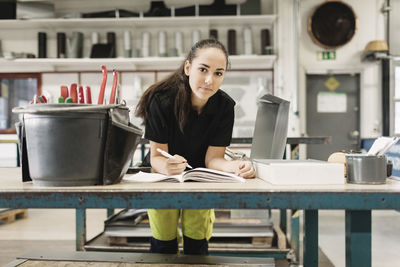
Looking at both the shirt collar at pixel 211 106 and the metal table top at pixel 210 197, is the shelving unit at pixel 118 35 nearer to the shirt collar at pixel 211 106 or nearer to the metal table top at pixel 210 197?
the shirt collar at pixel 211 106

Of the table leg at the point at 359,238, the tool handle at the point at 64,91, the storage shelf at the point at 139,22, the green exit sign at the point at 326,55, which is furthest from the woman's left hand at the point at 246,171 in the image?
the green exit sign at the point at 326,55

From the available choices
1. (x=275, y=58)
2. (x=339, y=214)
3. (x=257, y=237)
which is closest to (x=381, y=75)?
(x=275, y=58)

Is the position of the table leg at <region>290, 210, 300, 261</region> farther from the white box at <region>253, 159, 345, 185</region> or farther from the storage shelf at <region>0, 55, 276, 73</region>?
the storage shelf at <region>0, 55, 276, 73</region>

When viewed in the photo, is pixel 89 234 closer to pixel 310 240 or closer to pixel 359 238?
pixel 310 240

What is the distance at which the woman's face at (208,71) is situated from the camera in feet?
3.36

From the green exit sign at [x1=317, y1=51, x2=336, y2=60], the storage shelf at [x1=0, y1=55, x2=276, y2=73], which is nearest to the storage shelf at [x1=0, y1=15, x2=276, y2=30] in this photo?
the storage shelf at [x1=0, y1=55, x2=276, y2=73]

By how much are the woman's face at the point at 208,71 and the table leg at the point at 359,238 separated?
515mm

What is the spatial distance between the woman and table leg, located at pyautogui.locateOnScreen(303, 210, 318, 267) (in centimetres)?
37

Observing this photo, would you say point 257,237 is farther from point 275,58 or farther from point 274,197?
point 275,58

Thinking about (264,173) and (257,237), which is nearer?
(264,173)

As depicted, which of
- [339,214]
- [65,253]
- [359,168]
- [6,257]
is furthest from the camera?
[339,214]

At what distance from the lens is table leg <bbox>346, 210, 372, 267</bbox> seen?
72 cm

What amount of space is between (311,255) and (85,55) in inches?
183

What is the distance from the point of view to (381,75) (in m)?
4.91
